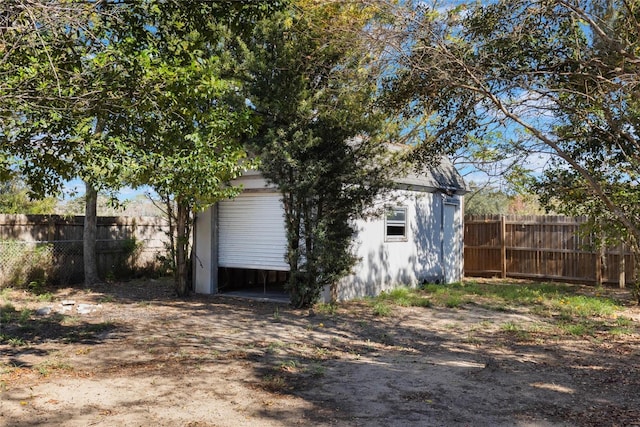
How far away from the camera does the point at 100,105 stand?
17.4 feet

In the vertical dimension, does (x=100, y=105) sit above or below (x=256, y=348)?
above

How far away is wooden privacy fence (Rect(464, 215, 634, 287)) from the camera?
Result: 14086mm

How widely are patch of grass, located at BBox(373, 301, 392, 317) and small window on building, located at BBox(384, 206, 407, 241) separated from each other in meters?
2.36

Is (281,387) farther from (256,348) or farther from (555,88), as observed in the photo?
(555,88)

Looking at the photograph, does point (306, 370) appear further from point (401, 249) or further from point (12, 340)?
point (401, 249)

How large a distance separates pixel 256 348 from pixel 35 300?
6.42 metres

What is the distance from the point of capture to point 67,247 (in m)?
13.5

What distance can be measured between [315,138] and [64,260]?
327 inches

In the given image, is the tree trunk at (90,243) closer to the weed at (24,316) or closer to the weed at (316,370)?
the weed at (24,316)

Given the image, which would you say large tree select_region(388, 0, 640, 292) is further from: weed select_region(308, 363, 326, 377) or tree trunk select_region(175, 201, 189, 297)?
tree trunk select_region(175, 201, 189, 297)

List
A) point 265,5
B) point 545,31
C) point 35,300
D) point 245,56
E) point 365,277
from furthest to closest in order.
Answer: point 365,277 < point 35,300 < point 245,56 < point 545,31 < point 265,5

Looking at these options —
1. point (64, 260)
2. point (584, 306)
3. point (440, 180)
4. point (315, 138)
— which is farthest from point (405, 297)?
point (64, 260)

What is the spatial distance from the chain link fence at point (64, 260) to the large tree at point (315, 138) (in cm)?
531

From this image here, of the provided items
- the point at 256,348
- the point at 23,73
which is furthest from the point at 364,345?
the point at 23,73
